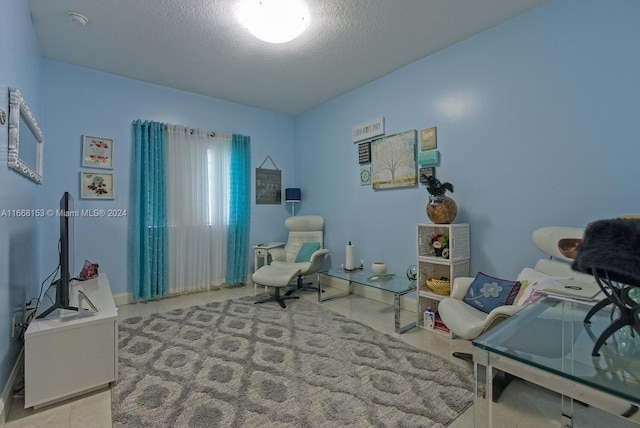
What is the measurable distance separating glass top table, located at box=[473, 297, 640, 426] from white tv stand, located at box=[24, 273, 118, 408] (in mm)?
2021

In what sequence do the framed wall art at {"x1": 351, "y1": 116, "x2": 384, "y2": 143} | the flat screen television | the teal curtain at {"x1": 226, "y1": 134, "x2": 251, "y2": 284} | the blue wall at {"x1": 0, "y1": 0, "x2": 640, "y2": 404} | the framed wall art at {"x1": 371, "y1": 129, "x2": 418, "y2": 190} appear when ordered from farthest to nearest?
1. the teal curtain at {"x1": 226, "y1": 134, "x2": 251, "y2": 284}
2. the framed wall art at {"x1": 351, "y1": 116, "x2": 384, "y2": 143}
3. the framed wall art at {"x1": 371, "y1": 129, "x2": 418, "y2": 190}
4. the blue wall at {"x1": 0, "y1": 0, "x2": 640, "y2": 404}
5. the flat screen television

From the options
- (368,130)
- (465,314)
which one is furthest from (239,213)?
(465,314)

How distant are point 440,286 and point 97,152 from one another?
383 cm

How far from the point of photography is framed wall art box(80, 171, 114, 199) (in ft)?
10.5

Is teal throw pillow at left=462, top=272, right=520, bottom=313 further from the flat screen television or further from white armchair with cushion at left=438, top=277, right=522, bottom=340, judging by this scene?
the flat screen television

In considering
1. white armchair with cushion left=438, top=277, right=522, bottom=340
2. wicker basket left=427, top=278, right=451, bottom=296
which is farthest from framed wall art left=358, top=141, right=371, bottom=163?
white armchair with cushion left=438, top=277, right=522, bottom=340

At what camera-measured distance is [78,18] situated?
2.35 metres

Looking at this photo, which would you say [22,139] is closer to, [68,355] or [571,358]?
[68,355]

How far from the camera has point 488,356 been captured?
0.91 metres

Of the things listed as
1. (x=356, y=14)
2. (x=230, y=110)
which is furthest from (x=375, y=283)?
(x=230, y=110)

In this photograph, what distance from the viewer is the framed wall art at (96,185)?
3.21 metres

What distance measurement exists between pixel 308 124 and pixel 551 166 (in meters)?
3.26

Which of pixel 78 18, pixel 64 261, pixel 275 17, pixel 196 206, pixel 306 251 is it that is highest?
pixel 78 18

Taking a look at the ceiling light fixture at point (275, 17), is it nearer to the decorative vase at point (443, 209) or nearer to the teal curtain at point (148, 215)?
the decorative vase at point (443, 209)
